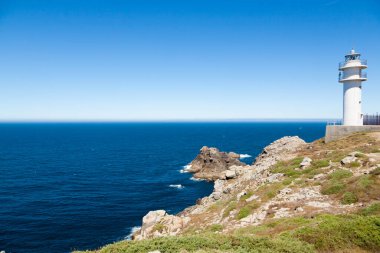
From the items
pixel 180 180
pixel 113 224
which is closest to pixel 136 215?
pixel 113 224

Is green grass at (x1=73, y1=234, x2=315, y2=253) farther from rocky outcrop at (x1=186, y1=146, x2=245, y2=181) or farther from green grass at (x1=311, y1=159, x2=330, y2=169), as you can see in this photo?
rocky outcrop at (x1=186, y1=146, x2=245, y2=181)

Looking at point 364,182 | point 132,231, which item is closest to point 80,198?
point 132,231

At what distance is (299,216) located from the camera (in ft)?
58.6

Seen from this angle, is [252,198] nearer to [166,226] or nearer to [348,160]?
[166,226]

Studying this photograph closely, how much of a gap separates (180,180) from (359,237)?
65.3m

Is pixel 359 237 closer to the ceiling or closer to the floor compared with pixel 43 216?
closer to the ceiling

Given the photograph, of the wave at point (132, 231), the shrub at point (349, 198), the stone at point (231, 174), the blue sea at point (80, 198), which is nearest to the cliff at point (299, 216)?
the shrub at point (349, 198)

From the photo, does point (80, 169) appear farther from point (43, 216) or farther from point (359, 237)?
point (359, 237)

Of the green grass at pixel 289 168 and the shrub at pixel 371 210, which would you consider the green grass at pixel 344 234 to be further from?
the green grass at pixel 289 168

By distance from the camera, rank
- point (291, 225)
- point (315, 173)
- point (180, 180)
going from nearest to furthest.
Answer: point (291, 225), point (315, 173), point (180, 180)

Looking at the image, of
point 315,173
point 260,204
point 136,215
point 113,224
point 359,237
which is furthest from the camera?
point 136,215

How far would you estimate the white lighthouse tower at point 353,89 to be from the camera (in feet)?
130

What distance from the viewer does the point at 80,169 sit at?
8894 centimetres

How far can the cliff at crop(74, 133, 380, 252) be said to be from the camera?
12898mm
